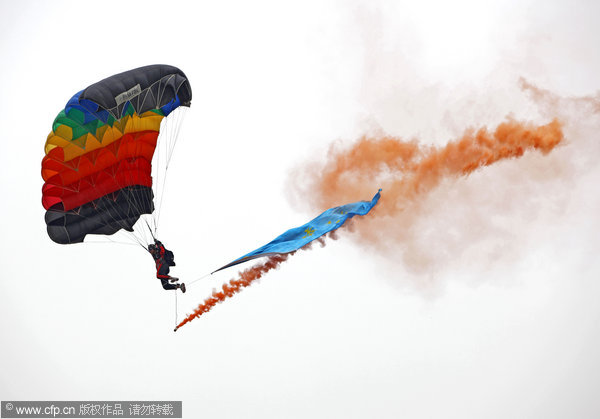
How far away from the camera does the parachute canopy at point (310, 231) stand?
1608 centimetres

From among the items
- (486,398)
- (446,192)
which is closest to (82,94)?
(446,192)

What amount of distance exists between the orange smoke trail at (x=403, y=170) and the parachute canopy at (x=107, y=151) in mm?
4840

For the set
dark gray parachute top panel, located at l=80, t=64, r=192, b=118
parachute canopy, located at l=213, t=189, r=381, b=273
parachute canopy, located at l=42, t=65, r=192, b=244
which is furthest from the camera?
parachute canopy, located at l=213, t=189, r=381, b=273

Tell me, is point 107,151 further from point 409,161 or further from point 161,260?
point 409,161

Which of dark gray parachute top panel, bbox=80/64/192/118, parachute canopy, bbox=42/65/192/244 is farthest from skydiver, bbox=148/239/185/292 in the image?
dark gray parachute top panel, bbox=80/64/192/118

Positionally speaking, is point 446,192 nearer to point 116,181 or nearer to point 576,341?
point 116,181

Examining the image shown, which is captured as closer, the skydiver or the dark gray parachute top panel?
the dark gray parachute top panel

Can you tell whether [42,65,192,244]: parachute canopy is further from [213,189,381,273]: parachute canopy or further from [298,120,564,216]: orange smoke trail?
[298,120,564,216]: orange smoke trail

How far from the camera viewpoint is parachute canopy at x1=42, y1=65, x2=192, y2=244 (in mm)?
15156

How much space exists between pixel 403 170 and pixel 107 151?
740cm

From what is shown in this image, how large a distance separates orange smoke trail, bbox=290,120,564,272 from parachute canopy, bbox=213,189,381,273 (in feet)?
5.80

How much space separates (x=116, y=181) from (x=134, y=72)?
9.50 feet

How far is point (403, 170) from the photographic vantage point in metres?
18.3

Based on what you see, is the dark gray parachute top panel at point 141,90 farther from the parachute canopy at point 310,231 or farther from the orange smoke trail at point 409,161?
the orange smoke trail at point 409,161
